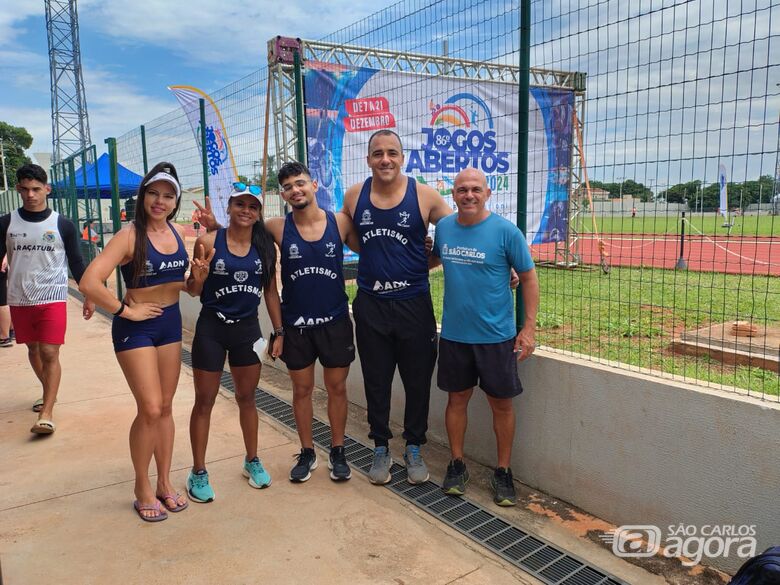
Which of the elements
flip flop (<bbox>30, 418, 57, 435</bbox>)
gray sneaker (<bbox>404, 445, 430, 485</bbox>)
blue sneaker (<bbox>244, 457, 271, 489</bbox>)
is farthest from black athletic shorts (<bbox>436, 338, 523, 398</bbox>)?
flip flop (<bbox>30, 418, 57, 435</bbox>)

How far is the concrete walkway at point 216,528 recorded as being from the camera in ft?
8.66

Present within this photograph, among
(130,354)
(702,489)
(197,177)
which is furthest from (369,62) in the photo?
(702,489)

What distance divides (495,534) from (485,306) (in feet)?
3.88

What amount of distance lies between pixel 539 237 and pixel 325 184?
413 cm

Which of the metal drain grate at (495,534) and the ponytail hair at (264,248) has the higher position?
the ponytail hair at (264,248)

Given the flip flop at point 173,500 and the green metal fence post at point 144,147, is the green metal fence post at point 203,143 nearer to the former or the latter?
the green metal fence post at point 144,147

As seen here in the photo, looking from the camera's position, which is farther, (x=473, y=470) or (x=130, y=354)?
(x=473, y=470)

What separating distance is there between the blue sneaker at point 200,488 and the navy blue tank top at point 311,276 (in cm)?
102

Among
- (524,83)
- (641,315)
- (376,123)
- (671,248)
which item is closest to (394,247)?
(524,83)

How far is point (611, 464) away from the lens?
2986 millimetres

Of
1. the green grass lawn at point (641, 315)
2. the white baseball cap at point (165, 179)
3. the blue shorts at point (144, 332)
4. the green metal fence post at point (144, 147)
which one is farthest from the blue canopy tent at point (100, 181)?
the blue shorts at point (144, 332)

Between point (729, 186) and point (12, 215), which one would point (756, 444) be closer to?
point (729, 186)

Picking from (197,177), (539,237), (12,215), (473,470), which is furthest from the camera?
(197,177)

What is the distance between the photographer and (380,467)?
3541 millimetres
